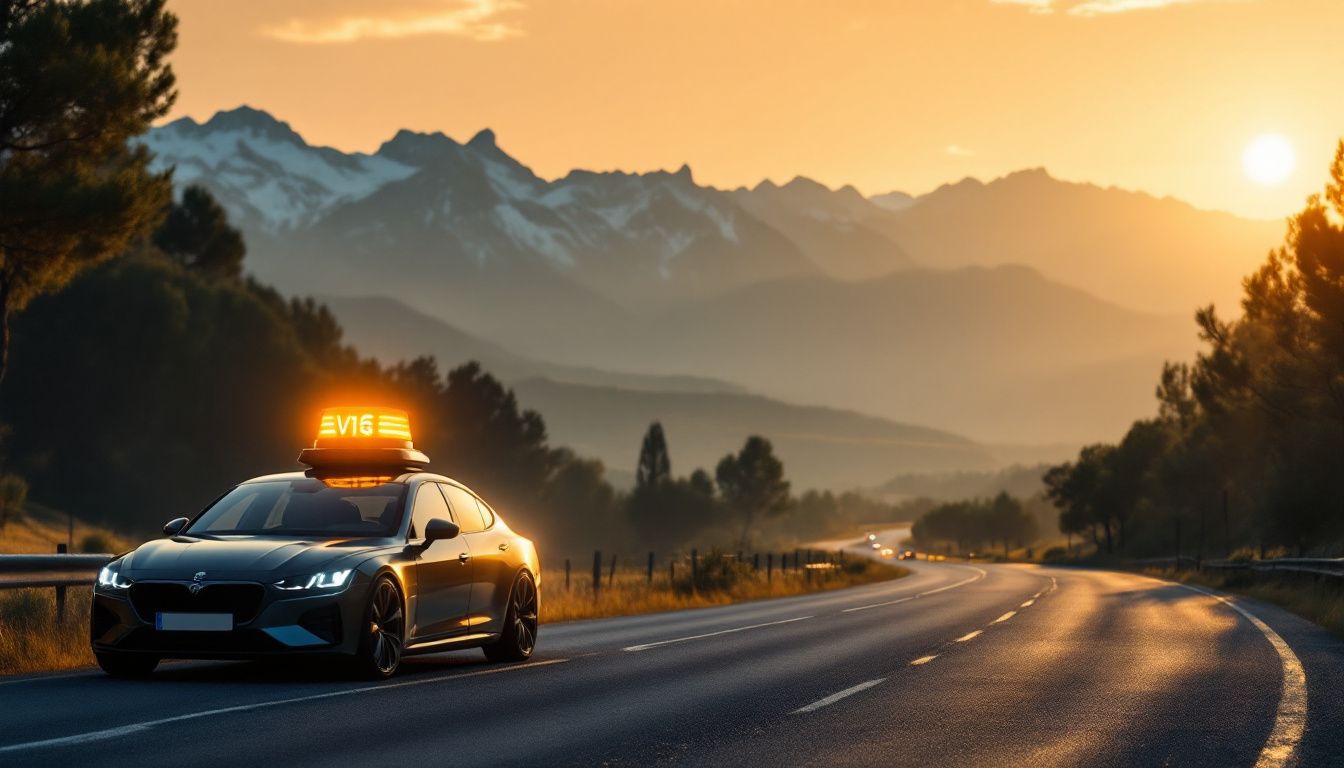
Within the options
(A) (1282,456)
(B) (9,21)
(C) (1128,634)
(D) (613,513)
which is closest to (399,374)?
(D) (613,513)

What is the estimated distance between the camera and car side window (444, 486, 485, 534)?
50.2 feet

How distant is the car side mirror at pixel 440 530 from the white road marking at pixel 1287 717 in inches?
250

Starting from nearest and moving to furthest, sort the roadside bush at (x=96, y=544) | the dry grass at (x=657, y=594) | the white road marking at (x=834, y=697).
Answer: the white road marking at (x=834, y=697)
the dry grass at (x=657, y=594)
the roadside bush at (x=96, y=544)

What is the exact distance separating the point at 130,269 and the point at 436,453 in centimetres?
3822

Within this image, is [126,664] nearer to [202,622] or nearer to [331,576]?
[202,622]

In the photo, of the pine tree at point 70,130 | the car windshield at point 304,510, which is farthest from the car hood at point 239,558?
the pine tree at point 70,130

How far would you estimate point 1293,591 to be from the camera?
1425 inches

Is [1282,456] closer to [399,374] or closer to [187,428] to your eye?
[187,428]

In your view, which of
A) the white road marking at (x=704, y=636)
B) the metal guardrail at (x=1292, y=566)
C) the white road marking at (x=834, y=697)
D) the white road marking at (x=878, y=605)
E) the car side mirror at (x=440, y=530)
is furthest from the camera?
the white road marking at (x=878, y=605)

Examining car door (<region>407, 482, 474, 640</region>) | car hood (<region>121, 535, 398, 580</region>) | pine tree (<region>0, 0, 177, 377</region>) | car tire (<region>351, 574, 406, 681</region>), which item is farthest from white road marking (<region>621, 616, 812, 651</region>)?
pine tree (<region>0, 0, 177, 377</region>)

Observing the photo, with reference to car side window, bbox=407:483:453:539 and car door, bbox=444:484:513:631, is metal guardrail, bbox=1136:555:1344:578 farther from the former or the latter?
car side window, bbox=407:483:453:539

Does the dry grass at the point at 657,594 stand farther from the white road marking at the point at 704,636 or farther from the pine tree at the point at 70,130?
the pine tree at the point at 70,130

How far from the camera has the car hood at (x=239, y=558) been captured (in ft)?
41.2

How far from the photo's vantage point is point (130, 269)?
69688 mm
